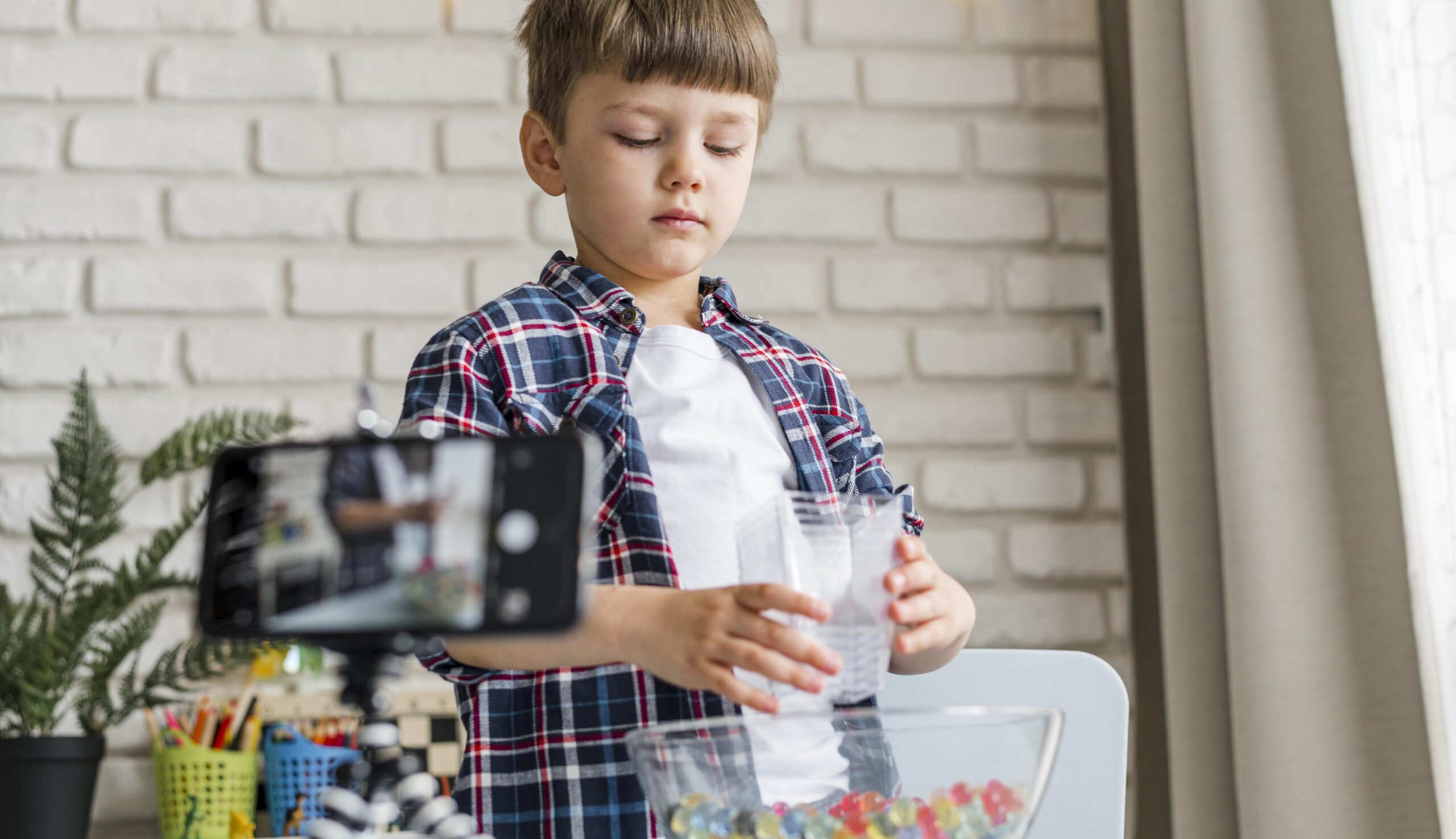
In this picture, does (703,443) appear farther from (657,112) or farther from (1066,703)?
(1066,703)

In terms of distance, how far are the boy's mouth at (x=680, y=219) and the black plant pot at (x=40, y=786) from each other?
38.0 inches

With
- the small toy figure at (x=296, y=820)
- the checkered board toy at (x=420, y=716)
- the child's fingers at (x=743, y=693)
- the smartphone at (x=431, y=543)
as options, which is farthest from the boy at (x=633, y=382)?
the checkered board toy at (x=420, y=716)

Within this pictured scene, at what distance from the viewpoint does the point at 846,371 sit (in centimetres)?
174

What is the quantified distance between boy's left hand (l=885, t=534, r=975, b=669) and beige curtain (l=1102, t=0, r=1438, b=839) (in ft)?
2.58

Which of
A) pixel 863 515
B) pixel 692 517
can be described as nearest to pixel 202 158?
pixel 692 517

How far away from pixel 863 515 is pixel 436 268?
1.27m

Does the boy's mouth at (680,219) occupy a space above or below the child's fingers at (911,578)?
above

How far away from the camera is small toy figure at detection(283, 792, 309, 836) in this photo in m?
1.35

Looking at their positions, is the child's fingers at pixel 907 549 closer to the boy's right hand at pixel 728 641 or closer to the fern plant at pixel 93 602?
the boy's right hand at pixel 728 641

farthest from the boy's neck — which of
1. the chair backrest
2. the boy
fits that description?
the chair backrest

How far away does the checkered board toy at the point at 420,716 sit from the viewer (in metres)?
1.51

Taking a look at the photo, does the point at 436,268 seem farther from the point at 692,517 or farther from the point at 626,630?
the point at 626,630

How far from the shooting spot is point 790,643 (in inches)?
20.5

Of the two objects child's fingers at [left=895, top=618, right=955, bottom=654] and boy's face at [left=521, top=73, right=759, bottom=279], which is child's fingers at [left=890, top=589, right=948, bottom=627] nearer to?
child's fingers at [left=895, top=618, right=955, bottom=654]
